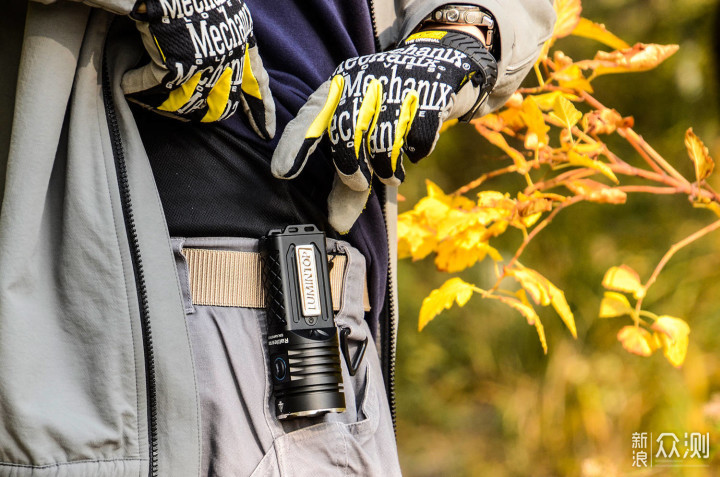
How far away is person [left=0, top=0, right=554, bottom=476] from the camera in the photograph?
29.9 inches

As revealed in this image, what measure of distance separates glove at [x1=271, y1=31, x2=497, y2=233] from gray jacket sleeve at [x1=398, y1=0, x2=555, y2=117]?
0.44 feet

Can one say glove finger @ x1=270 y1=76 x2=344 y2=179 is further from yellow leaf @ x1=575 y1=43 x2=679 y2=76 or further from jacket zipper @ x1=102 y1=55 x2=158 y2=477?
yellow leaf @ x1=575 y1=43 x2=679 y2=76

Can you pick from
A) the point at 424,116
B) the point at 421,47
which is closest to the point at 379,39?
the point at 421,47

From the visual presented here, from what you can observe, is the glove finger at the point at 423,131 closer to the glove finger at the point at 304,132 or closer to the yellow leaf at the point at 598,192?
the glove finger at the point at 304,132

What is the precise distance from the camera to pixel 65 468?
0.73 metres

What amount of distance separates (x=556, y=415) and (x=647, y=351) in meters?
1.63

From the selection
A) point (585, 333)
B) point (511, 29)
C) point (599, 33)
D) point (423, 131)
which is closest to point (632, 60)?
point (599, 33)

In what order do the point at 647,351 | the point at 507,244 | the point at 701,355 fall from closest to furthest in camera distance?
the point at 647,351 < the point at 701,355 < the point at 507,244

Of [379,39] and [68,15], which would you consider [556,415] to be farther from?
[68,15]

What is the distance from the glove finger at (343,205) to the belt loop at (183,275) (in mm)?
192

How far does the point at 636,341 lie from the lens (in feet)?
4.28

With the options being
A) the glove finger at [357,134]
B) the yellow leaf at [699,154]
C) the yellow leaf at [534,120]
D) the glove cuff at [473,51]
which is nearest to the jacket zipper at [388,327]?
the glove cuff at [473,51]

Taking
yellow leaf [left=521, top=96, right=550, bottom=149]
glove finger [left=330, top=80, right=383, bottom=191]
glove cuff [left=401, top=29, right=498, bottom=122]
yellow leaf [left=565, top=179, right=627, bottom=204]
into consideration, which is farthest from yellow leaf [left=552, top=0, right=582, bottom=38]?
glove finger [left=330, top=80, right=383, bottom=191]

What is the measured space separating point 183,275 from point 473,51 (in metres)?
0.47
